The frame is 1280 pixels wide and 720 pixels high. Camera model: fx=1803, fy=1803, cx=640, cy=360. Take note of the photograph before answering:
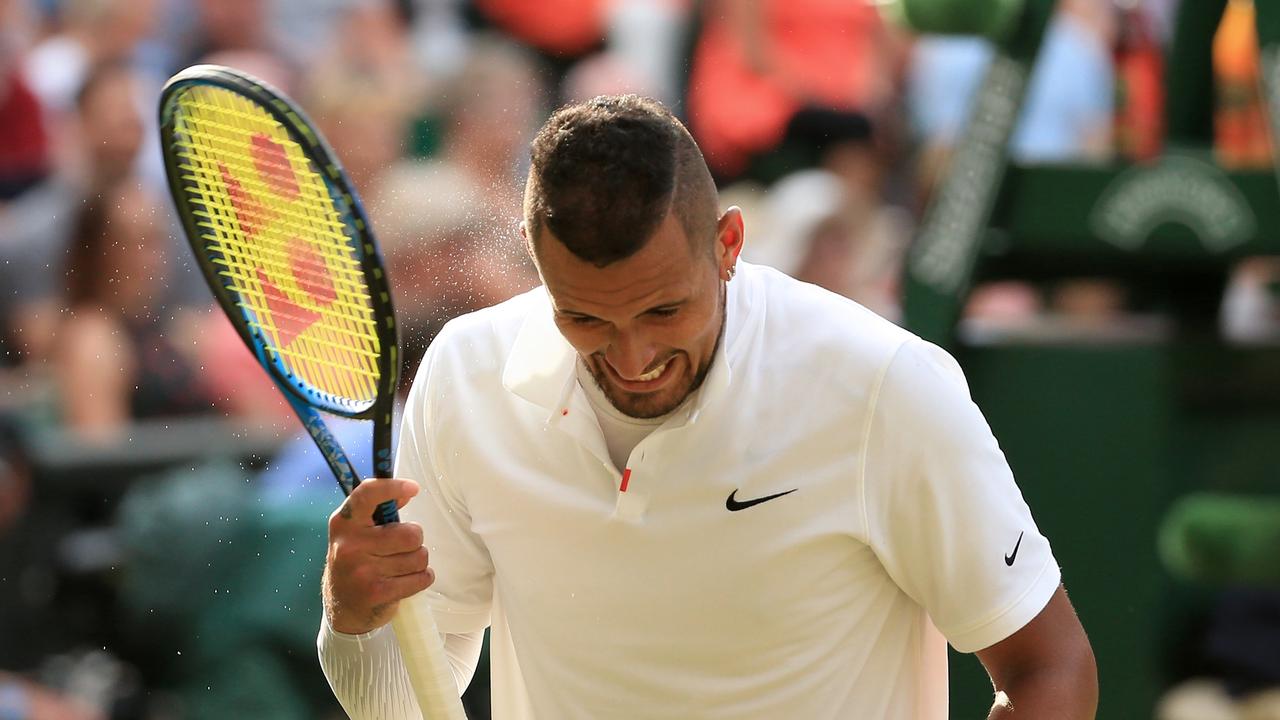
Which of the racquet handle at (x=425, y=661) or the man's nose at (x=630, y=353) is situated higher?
the man's nose at (x=630, y=353)

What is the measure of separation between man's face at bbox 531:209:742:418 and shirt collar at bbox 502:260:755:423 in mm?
31

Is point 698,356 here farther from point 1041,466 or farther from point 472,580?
point 1041,466

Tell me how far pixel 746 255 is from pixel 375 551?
3.04 meters

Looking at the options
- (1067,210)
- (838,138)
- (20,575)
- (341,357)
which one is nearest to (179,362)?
(20,575)

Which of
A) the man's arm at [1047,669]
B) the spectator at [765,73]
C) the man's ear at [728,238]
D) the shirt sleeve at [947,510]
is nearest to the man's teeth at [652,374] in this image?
the man's ear at [728,238]

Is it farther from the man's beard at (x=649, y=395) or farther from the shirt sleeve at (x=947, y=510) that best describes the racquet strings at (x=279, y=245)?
the shirt sleeve at (x=947, y=510)

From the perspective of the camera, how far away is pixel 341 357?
2.34 meters

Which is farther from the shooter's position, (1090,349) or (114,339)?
(114,339)

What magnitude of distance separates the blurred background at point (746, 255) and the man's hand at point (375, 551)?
106 centimetres

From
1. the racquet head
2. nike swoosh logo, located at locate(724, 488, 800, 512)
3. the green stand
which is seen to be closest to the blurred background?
the green stand

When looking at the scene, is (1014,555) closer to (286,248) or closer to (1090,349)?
(286,248)

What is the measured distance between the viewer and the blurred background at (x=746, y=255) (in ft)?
13.9

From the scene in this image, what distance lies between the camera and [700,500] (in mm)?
2127

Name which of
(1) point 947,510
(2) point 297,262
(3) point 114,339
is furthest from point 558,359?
(3) point 114,339
